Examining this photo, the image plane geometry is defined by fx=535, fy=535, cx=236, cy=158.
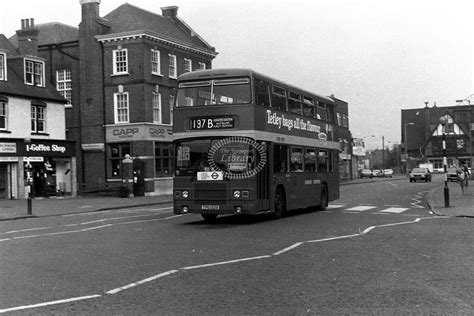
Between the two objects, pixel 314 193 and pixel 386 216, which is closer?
pixel 386 216

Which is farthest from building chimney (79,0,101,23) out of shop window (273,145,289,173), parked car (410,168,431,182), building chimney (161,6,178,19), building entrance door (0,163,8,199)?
parked car (410,168,431,182)

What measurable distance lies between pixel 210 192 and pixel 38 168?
71.9ft

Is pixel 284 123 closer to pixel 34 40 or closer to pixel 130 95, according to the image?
pixel 130 95

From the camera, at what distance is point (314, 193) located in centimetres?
2042

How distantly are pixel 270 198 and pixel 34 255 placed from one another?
7.87 metres

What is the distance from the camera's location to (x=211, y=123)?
15.5m

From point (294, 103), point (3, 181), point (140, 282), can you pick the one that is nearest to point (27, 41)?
point (3, 181)

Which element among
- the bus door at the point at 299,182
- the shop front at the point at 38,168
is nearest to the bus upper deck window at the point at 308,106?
the bus door at the point at 299,182

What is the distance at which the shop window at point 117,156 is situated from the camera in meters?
37.6

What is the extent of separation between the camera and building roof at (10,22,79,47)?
40.7m

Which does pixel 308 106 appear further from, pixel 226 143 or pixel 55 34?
pixel 55 34

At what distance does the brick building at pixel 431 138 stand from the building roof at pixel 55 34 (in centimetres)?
7130

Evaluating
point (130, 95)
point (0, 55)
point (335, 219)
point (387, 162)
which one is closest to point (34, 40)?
point (0, 55)

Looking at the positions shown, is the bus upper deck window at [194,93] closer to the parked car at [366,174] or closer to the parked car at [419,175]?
the parked car at [419,175]
